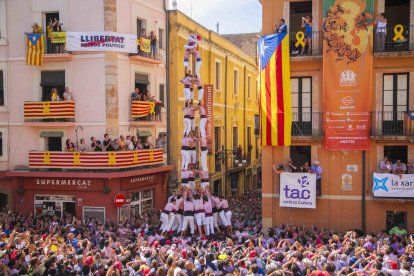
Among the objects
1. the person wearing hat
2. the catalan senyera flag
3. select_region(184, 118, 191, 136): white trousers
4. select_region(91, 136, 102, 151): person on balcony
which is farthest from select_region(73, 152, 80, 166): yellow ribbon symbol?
the person wearing hat

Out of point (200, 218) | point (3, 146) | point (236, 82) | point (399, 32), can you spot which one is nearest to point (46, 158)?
point (3, 146)

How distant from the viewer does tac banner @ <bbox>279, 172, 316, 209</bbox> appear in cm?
2283

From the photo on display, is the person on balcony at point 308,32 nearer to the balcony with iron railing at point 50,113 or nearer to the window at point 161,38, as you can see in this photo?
the window at point 161,38

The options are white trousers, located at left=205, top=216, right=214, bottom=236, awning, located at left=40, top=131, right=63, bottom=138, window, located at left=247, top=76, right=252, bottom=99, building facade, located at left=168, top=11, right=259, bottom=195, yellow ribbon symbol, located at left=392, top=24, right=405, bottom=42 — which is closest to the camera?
white trousers, located at left=205, top=216, right=214, bottom=236

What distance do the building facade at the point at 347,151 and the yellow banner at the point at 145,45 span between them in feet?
21.6

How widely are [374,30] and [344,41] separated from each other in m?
1.38

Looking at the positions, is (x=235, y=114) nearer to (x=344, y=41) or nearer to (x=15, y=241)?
(x=344, y=41)

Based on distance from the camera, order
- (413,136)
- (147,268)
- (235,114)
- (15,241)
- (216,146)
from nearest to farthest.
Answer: (147,268)
(15,241)
(413,136)
(216,146)
(235,114)

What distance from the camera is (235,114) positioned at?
39.4 meters

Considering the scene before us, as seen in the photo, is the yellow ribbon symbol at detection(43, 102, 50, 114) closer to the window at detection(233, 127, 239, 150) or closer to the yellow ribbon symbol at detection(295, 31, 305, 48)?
the yellow ribbon symbol at detection(295, 31, 305, 48)

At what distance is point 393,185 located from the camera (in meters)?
22.0

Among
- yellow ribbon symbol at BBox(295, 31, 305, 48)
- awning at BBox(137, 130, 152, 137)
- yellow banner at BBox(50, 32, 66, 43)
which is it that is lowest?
awning at BBox(137, 130, 152, 137)

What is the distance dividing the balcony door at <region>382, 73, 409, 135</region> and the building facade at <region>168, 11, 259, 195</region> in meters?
11.9

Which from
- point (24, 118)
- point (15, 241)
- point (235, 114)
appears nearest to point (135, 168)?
point (24, 118)
